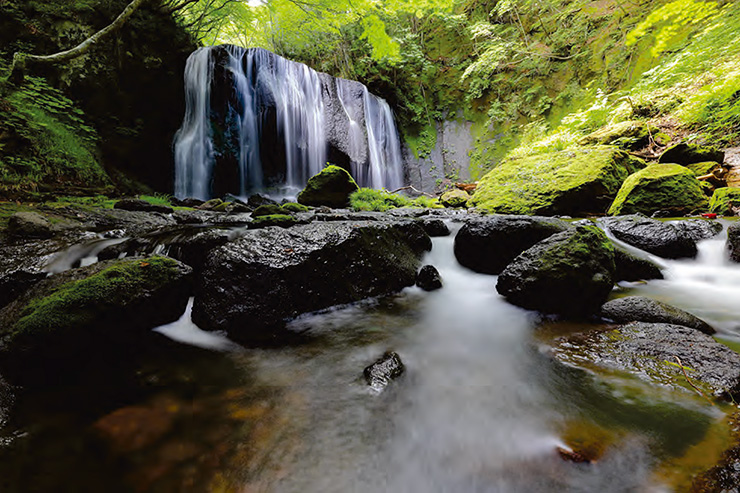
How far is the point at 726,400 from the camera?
1.39 metres

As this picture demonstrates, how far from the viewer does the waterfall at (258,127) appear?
35.1 ft

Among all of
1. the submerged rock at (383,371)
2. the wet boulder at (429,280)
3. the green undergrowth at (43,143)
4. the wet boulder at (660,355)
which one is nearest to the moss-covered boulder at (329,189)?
the green undergrowth at (43,143)

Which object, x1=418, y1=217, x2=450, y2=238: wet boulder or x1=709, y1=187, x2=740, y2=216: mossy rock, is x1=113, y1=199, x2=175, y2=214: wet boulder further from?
x1=709, y1=187, x2=740, y2=216: mossy rock

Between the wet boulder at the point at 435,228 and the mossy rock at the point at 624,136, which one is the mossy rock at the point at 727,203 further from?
the wet boulder at the point at 435,228

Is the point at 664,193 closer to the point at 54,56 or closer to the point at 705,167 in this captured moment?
the point at 705,167

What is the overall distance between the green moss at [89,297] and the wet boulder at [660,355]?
320 centimetres

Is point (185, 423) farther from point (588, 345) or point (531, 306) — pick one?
point (531, 306)

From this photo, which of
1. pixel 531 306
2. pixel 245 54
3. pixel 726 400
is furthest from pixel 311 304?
pixel 245 54

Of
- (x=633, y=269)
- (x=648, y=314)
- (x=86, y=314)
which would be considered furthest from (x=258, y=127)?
(x=648, y=314)

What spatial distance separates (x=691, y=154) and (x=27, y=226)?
1234 centimetres

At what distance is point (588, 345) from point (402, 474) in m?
1.69

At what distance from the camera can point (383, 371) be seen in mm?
1867

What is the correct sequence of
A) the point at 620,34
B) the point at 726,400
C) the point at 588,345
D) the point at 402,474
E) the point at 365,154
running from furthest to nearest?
the point at 365,154 → the point at 620,34 → the point at 588,345 → the point at 726,400 → the point at 402,474

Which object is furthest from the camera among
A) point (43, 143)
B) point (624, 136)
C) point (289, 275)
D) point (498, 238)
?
point (624, 136)
